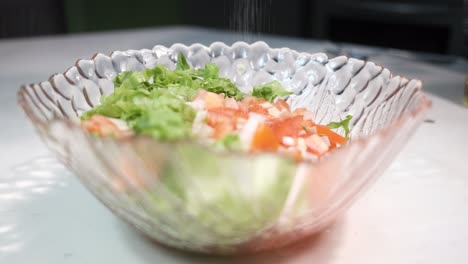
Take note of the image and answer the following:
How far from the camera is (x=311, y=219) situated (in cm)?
51

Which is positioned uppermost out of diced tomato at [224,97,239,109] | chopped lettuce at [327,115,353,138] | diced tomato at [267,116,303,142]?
diced tomato at [224,97,239,109]

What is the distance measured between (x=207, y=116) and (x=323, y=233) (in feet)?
0.64

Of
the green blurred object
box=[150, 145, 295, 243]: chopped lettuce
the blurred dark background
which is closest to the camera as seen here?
box=[150, 145, 295, 243]: chopped lettuce

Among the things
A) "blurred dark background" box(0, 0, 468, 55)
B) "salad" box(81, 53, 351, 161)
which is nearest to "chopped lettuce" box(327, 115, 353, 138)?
"salad" box(81, 53, 351, 161)

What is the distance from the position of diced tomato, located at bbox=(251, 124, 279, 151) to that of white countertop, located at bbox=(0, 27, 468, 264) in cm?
12

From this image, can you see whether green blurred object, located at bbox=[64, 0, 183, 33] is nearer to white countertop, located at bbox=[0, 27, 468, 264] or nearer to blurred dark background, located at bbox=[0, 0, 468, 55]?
blurred dark background, located at bbox=[0, 0, 468, 55]

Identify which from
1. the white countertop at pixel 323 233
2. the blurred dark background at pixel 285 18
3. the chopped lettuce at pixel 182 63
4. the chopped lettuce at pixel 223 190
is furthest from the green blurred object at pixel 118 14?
the chopped lettuce at pixel 223 190

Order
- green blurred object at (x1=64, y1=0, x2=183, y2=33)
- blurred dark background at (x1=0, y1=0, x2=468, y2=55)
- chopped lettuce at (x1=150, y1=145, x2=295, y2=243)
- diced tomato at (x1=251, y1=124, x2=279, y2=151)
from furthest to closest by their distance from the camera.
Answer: green blurred object at (x1=64, y1=0, x2=183, y2=33)
blurred dark background at (x1=0, y1=0, x2=468, y2=55)
diced tomato at (x1=251, y1=124, x2=279, y2=151)
chopped lettuce at (x1=150, y1=145, x2=295, y2=243)

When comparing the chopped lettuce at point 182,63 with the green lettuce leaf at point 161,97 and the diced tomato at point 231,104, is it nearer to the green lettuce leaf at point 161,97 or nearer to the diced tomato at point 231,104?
the green lettuce leaf at point 161,97

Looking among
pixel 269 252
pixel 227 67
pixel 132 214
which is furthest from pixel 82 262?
pixel 227 67

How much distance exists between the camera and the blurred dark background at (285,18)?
246 centimetres

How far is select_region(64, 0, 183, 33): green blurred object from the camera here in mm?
3367

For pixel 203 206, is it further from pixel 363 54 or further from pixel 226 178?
pixel 363 54

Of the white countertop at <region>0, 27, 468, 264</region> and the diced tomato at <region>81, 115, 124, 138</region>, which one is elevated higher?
the diced tomato at <region>81, 115, 124, 138</region>
